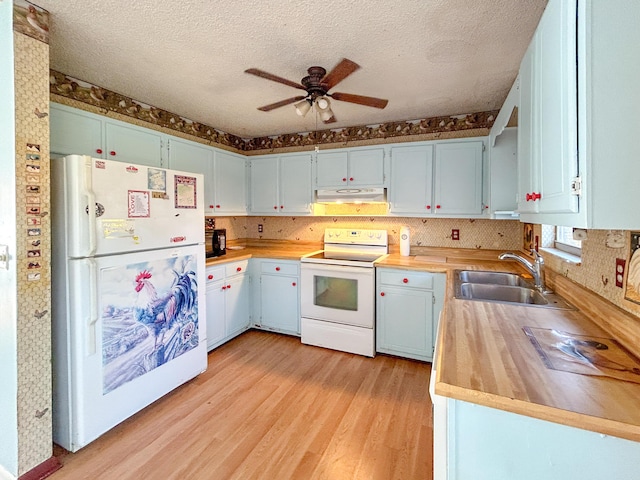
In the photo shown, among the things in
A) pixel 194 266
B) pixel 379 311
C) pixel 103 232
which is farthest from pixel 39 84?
pixel 379 311

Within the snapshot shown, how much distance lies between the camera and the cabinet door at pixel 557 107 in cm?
88

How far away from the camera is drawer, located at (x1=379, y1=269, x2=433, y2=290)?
8.64 feet

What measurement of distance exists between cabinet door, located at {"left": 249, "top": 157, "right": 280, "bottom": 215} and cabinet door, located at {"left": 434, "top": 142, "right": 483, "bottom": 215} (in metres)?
1.82

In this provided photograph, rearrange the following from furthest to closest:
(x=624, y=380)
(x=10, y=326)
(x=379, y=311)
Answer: (x=379, y=311) < (x=10, y=326) < (x=624, y=380)

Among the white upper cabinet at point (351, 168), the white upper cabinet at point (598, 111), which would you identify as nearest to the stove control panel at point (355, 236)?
the white upper cabinet at point (351, 168)

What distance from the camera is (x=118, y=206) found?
1809 millimetres

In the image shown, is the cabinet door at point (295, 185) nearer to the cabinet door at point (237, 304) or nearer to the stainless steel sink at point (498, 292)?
the cabinet door at point (237, 304)

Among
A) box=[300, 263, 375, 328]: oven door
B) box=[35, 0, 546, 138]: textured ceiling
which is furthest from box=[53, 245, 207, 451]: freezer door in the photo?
box=[35, 0, 546, 138]: textured ceiling

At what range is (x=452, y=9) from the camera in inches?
59.9

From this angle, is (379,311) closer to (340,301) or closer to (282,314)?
(340,301)

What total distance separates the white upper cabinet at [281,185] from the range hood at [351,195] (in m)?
0.18

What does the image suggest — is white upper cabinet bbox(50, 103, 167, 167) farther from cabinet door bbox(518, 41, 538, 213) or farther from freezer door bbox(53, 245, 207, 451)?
cabinet door bbox(518, 41, 538, 213)

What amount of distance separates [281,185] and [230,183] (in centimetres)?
59

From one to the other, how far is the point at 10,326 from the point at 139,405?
890 millimetres
